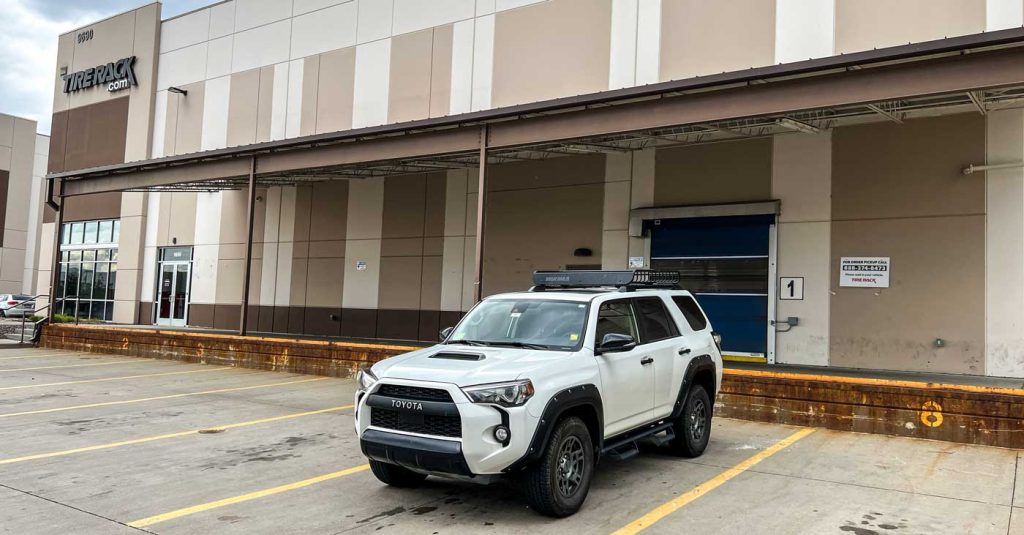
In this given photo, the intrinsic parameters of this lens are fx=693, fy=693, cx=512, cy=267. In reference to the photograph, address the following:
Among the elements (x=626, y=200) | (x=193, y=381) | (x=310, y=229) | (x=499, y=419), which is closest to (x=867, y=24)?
(x=626, y=200)

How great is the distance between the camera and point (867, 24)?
13.4 meters

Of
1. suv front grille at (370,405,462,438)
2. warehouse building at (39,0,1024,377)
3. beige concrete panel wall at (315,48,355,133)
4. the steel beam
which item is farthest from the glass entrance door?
suv front grille at (370,405,462,438)

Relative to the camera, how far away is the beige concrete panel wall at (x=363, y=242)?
21.5 meters

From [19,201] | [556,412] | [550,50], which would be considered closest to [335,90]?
[550,50]

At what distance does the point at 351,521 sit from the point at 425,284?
1504 cm

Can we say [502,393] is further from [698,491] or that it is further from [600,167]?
[600,167]

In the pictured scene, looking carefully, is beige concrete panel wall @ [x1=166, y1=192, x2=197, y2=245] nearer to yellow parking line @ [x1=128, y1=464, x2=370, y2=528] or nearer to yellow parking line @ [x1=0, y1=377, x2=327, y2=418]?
yellow parking line @ [x1=0, y1=377, x2=327, y2=418]

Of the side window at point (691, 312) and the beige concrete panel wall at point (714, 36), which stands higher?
the beige concrete panel wall at point (714, 36)

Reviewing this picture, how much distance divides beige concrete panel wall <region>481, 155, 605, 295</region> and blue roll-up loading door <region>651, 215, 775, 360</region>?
1845mm

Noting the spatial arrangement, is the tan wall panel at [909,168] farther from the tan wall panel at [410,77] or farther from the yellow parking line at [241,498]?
the yellow parking line at [241,498]

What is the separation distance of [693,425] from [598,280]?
1891 millimetres

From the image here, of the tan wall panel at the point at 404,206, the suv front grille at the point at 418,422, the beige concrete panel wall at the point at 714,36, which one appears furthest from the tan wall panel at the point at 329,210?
the suv front grille at the point at 418,422

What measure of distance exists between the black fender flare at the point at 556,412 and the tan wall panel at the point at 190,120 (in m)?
24.3

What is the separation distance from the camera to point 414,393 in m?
5.28
